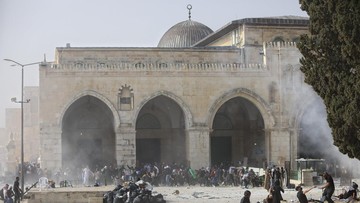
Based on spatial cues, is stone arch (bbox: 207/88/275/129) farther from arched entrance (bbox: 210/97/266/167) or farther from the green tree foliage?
the green tree foliage

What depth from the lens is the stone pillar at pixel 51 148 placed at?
107 feet

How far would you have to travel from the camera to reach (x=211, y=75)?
34.3 meters

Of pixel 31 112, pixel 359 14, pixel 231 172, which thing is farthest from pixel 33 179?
pixel 359 14

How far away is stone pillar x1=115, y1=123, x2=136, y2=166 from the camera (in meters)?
33.2

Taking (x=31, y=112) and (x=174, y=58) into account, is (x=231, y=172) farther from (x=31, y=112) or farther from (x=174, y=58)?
(x=31, y=112)

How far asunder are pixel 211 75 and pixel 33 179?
9.28 metres

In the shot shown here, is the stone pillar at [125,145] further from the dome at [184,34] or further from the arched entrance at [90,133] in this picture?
the dome at [184,34]

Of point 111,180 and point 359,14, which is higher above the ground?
point 359,14

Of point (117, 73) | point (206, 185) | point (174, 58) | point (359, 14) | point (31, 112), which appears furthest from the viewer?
point (31, 112)

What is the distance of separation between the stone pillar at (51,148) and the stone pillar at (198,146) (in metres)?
5.86

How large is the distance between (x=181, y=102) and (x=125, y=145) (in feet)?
10.6

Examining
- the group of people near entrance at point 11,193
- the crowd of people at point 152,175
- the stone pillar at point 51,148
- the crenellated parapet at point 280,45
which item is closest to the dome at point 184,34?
the crenellated parapet at point 280,45

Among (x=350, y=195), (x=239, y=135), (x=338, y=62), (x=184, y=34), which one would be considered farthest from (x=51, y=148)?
(x=338, y=62)

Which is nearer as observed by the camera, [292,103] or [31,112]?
[292,103]
